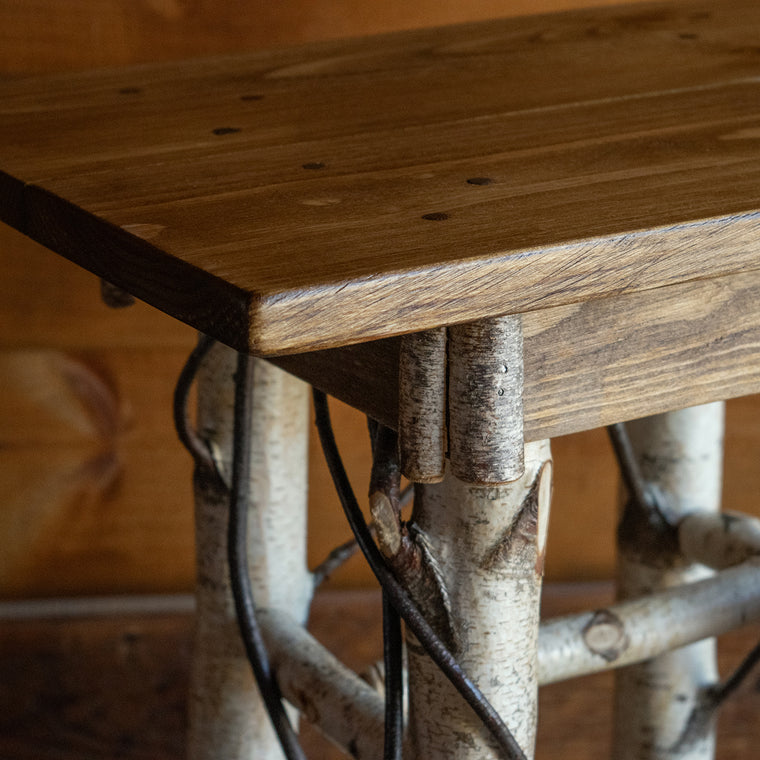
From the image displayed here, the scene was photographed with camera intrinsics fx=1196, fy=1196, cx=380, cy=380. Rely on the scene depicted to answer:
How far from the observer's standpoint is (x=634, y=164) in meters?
0.53

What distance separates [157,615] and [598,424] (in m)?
0.99

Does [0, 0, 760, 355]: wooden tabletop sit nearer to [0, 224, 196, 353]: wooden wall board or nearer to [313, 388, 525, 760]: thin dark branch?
[313, 388, 525, 760]: thin dark branch

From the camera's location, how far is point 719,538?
921mm

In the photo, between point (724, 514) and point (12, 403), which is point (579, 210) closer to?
point (724, 514)

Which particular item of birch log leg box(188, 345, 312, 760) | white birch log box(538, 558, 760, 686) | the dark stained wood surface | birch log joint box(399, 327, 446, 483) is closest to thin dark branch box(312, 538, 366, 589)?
birch log leg box(188, 345, 312, 760)

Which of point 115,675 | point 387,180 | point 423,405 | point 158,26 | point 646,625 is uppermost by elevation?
point 158,26

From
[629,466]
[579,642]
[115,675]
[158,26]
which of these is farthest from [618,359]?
[115,675]

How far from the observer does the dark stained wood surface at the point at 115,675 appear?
54.9 inches

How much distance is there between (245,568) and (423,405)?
1.13ft

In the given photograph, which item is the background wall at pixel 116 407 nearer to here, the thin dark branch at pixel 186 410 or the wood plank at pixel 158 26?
the wood plank at pixel 158 26

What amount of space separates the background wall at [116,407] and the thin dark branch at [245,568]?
1.82ft

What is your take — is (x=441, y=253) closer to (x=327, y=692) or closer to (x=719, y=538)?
(x=327, y=692)

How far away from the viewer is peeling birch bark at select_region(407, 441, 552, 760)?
0.57 meters

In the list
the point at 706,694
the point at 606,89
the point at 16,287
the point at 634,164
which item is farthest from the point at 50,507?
the point at 634,164
